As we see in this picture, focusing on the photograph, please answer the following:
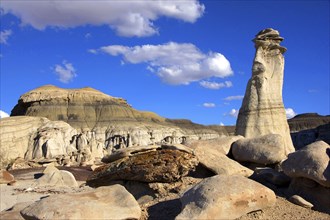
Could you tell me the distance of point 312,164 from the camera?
765 cm

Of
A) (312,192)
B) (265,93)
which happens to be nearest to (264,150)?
(312,192)

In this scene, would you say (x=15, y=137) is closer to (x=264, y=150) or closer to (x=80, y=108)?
(x=264, y=150)

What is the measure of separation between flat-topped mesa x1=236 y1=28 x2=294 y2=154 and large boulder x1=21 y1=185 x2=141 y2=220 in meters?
12.2

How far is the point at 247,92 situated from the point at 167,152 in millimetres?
11215

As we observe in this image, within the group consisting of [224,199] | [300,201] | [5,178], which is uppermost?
[224,199]

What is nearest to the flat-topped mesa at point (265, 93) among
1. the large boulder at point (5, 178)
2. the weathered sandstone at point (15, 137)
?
the large boulder at point (5, 178)

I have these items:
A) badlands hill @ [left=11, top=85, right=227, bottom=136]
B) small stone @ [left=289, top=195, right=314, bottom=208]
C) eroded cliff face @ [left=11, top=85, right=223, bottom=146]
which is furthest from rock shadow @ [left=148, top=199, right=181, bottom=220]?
badlands hill @ [left=11, top=85, right=227, bottom=136]

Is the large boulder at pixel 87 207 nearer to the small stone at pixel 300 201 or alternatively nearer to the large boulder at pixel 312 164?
the small stone at pixel 300 201

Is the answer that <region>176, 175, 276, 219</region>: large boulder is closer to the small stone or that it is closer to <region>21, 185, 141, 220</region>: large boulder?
the small stone

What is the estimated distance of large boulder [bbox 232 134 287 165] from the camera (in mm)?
10031

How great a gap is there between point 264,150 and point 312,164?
250 cm

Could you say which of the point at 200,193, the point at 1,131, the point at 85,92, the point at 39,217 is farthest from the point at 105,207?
the point at 85,92

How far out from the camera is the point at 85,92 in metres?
102

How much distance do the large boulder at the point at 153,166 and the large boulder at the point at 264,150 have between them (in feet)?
5.91
